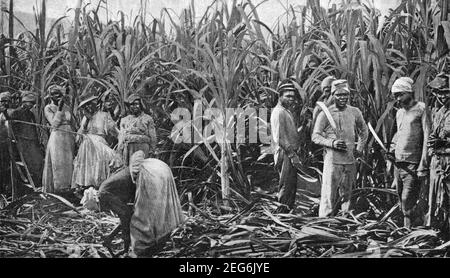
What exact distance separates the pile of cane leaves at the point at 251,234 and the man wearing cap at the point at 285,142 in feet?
0.28

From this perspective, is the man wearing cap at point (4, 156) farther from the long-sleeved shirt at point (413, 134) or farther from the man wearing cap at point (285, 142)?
the long-sleeved shirt at point (413, 134)

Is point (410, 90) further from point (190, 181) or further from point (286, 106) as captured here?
point (190, 181)

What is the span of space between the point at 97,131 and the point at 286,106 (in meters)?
1.24

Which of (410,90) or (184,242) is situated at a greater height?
(410,90)

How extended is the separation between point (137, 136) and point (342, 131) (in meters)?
1.28

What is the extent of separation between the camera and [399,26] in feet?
11.6

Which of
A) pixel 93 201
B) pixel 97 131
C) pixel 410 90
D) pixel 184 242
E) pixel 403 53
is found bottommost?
pixel 184 242

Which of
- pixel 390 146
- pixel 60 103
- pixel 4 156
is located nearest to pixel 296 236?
pixel 390 146

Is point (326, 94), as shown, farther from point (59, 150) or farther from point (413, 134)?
point (59, 150)

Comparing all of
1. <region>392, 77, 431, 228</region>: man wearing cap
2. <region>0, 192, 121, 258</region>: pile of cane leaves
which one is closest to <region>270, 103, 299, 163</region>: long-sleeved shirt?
<region>392, 77, 431, 228</region>: man wearing cap

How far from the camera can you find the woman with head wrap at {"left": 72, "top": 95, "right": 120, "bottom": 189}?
11.8ft

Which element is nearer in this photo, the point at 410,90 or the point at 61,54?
the point at 410,90

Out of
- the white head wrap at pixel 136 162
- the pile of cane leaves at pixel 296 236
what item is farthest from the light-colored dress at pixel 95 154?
the pile of cane leaves at pixel 296 236

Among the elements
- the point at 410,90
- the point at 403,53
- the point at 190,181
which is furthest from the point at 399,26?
the point at 190,181
